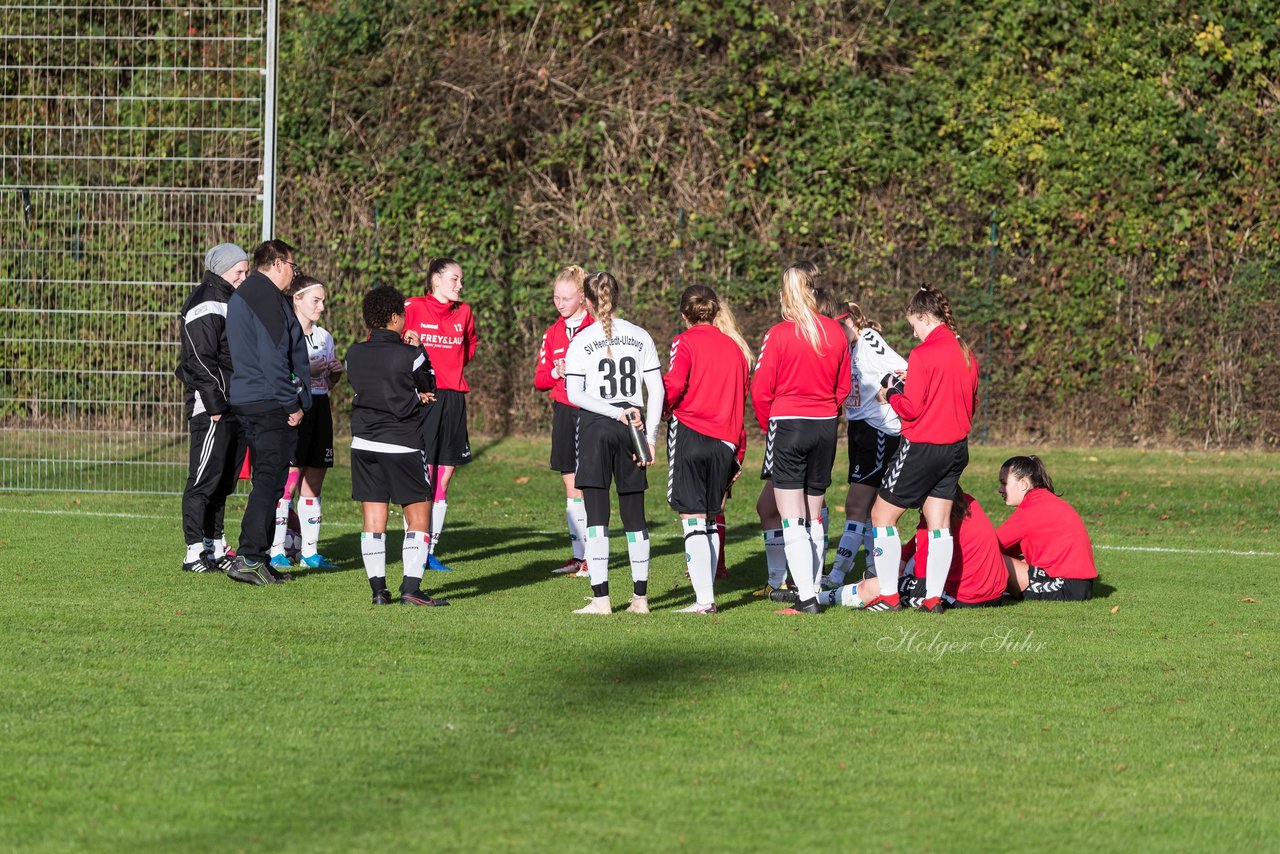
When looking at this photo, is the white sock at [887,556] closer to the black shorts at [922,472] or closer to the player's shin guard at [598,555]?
the black shorts at [922,472]

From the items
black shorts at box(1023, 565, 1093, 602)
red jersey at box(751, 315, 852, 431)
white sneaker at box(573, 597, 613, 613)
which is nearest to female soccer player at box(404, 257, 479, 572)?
white sneaker at box(573, 597, 613, 613)

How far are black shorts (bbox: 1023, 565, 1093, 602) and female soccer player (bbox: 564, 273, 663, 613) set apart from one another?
7.97ft

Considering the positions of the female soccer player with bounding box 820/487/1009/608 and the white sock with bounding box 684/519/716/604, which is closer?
the white sock with bounding box 684/519/716/604

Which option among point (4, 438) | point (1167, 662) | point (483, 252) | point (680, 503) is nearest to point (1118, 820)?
point (1167, 662)

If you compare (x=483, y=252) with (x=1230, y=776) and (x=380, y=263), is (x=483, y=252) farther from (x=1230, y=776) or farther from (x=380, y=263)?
(x=1230, y=776)

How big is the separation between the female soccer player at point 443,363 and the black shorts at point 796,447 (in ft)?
8.38

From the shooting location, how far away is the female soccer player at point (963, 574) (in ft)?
28.3

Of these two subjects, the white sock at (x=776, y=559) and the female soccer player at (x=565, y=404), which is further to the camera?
the female soccer player at (x=565, y=404)

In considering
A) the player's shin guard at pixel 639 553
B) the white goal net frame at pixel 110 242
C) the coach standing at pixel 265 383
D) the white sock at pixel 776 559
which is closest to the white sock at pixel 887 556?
the white sock at pixel 776 559

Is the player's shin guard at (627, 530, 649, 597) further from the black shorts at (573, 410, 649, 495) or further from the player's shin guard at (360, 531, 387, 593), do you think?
the player's shin guard at (360, 531, 387, 593)

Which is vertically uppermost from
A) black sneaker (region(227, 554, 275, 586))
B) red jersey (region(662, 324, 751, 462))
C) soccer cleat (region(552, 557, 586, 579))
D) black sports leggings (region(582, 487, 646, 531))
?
red jersey (region(662, 324, 751, 462))

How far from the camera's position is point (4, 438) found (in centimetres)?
1466

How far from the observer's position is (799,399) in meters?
8.35

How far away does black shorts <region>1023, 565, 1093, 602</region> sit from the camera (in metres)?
8.98
